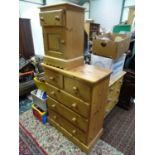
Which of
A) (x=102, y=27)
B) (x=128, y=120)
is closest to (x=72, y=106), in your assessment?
(x=128, y=120)

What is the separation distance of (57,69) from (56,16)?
523 mm

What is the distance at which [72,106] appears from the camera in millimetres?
1302

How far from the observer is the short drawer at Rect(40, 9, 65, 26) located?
1.09 meters

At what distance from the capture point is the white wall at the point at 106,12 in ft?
16.3

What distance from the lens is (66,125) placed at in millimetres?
1549

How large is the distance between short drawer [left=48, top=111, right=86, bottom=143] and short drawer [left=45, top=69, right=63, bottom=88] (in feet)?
1.59

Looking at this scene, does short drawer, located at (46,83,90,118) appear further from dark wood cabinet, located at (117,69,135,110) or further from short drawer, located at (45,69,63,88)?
dark wood cabinet, located at (117,69,135,110)

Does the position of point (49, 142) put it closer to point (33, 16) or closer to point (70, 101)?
point (70, 101)

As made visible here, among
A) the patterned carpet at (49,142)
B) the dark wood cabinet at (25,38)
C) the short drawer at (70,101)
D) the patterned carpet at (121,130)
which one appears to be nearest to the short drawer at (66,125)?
the patterned carpet at (49,142)

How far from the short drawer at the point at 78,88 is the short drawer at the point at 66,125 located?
48cm

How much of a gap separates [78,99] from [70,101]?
5.2 inches

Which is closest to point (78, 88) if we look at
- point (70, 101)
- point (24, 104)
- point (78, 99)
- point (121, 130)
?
point (78, 99)

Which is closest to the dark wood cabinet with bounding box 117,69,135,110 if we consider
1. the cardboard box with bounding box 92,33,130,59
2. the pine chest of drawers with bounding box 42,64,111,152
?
the cardboard box with bounding box 92,33,130,59
